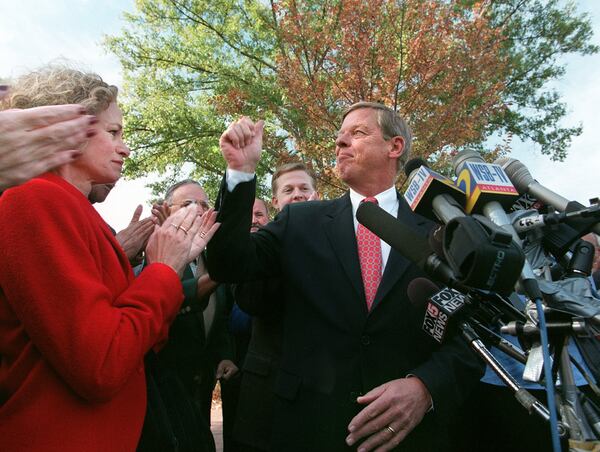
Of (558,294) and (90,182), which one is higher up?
(558,294)

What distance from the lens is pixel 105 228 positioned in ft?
5.28

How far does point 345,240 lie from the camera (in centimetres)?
228

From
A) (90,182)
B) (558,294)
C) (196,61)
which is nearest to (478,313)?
(558,294)

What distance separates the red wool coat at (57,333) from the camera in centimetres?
123

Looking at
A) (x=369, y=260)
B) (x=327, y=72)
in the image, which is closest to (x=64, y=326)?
(x=369, y=260)

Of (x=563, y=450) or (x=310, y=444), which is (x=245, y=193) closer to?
(x=310, y=444)

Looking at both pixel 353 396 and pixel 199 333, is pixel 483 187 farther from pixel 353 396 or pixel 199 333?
pixel 199 333

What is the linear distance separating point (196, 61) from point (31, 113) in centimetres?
1470

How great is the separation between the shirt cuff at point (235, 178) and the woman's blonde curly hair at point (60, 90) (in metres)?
0.54

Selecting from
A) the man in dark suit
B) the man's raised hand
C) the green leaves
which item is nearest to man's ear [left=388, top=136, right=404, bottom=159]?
the man in dark suit

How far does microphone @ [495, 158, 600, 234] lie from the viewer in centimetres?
148

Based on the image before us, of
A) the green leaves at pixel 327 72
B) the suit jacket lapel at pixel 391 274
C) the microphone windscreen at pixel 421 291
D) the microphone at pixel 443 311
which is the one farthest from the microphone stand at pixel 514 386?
the green leaves at pixel 327 72

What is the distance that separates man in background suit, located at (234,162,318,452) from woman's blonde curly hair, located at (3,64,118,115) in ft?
3.60

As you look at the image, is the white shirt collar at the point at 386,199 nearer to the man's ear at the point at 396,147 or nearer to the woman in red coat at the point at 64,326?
the man's ear at the point at 396,147
